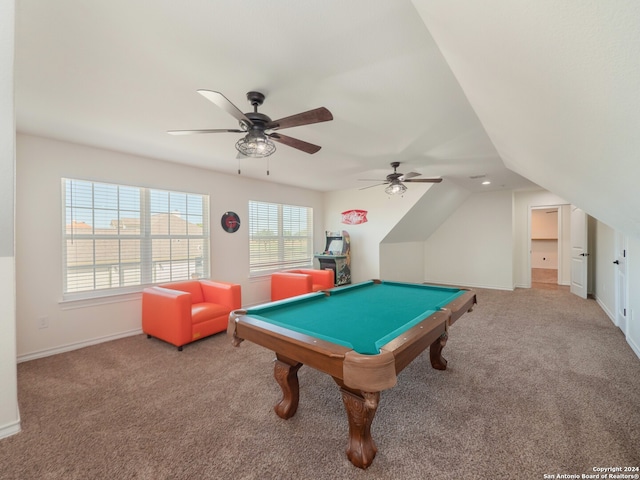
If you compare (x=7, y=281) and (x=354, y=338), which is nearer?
(x=354, y=338)

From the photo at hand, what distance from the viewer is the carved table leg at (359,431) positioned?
1523mm

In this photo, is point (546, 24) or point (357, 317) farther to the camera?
point (357, 317)

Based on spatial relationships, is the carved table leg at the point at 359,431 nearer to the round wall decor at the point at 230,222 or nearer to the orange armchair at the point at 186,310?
the orange armchair at the point at 186,310

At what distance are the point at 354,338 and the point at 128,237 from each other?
3529 mm

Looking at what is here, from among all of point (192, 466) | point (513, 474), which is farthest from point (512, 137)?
point (192, 466)

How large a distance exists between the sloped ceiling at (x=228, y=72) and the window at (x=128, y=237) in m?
0.71

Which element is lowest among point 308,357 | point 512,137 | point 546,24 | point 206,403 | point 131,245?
point 206,403

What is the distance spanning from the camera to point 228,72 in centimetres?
189

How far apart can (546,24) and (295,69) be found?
1.45m

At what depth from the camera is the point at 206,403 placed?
2.14 meters

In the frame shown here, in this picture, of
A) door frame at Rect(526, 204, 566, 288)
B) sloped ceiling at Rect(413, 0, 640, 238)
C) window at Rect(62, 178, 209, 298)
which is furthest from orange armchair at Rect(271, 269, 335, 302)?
door frame at Rect(526, 204, 566, 288)

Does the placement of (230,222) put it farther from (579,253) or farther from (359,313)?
(579,253)

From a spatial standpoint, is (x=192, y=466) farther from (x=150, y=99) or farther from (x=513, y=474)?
(x=150, y=99)

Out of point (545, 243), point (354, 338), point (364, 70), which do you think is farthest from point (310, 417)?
point (545, 243)
